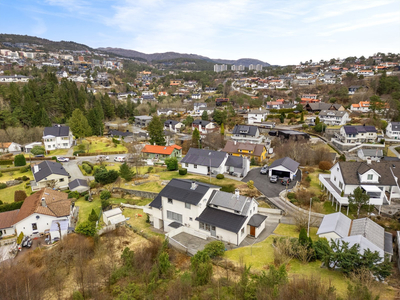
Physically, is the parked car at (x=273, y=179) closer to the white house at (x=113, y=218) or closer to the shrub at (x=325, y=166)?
the shrub at (x=325, y=166)

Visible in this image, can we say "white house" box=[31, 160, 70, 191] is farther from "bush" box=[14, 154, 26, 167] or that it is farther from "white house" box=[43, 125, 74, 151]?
"white house" box=[43, 125, 74, 151]

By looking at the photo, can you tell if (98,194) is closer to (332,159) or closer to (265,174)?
(265,174)

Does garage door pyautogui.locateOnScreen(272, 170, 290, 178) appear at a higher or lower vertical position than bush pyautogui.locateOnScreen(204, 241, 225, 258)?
higher

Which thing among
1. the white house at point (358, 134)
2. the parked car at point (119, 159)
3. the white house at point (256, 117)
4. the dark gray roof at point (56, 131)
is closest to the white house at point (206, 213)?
the parked car at point (119, 159)

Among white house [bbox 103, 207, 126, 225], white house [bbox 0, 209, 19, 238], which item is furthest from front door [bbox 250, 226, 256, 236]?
white house [bbox 0, 209, 19, 238]

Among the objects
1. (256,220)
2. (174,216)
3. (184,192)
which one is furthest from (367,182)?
(174,216)

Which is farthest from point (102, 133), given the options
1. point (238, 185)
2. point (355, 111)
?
point (355, 111)
